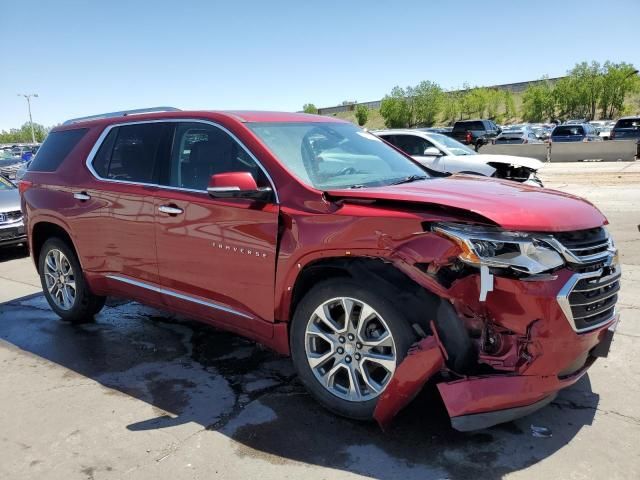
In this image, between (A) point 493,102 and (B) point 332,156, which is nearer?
(B) point 332,156

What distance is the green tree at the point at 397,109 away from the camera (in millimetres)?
95125

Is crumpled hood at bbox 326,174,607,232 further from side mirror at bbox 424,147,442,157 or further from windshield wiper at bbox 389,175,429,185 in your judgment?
side mirror at bbox 424,147,442,157

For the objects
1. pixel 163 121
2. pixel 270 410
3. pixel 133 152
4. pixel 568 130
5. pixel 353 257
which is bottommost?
pixel 270 410

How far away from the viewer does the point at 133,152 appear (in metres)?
4.61

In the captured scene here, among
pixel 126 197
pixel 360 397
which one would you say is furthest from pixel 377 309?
pixel 126 197

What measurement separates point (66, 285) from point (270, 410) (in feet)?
9.51

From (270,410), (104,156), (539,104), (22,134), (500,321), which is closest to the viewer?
(500,321)

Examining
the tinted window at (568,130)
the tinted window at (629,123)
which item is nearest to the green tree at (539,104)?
the tinted window at (568,130)

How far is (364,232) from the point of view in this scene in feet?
10.2

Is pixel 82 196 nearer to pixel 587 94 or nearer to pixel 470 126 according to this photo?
pixel 470 126

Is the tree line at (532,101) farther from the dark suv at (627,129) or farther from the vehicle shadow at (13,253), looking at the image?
the vehicle shadow at (13,253)

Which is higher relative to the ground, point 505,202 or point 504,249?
point 505,202

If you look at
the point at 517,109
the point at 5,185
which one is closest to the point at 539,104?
the point at 517,109

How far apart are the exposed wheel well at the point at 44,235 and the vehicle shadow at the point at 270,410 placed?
2.78 ft
